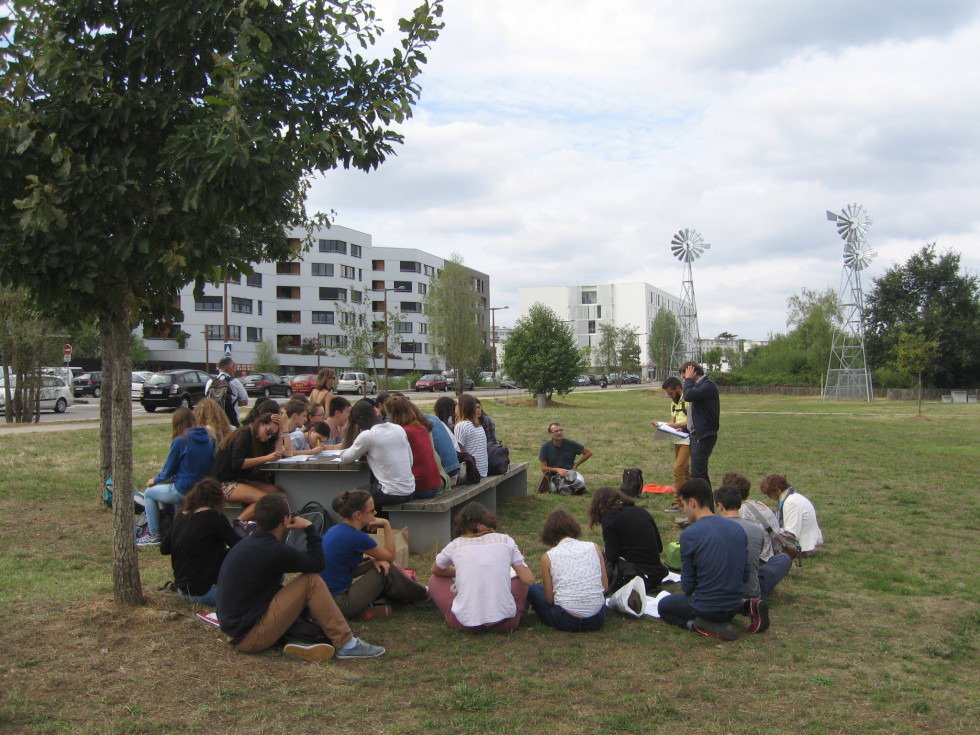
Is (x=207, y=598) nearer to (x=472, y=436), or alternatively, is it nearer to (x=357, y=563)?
(x=357, y=563)

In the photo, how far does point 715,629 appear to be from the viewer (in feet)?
17.2

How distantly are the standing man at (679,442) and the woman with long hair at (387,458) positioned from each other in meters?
3.64

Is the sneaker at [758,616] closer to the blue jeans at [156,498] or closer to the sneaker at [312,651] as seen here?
the sneaker at [312,651]

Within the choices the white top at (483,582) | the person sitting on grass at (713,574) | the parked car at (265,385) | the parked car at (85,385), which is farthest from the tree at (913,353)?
the parked car at (85,385)

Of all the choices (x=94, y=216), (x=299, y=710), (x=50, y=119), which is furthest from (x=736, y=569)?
(x=50, y=119)

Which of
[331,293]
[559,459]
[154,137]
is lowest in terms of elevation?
[559,459]

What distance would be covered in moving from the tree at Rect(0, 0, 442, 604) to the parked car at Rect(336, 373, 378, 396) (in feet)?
152

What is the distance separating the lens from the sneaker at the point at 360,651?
4.68 m

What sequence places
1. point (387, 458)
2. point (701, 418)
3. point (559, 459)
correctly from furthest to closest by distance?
1. point (559, 459)
2. point (701, 418)
3. point (387, 458)

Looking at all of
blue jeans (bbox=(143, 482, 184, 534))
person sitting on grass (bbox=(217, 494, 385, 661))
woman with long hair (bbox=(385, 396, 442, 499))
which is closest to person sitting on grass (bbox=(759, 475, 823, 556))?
woman with long hair (bbox=(385, 396, 442, 499))

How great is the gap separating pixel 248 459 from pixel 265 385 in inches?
1546

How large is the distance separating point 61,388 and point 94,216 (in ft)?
100

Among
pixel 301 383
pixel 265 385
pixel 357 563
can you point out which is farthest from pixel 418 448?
pixel 301 383

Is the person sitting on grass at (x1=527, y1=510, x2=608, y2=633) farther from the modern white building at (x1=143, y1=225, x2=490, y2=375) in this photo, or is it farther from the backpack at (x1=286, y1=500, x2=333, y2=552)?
the modern white building at (x1=143, y1=225, x2=490, y2=375)
